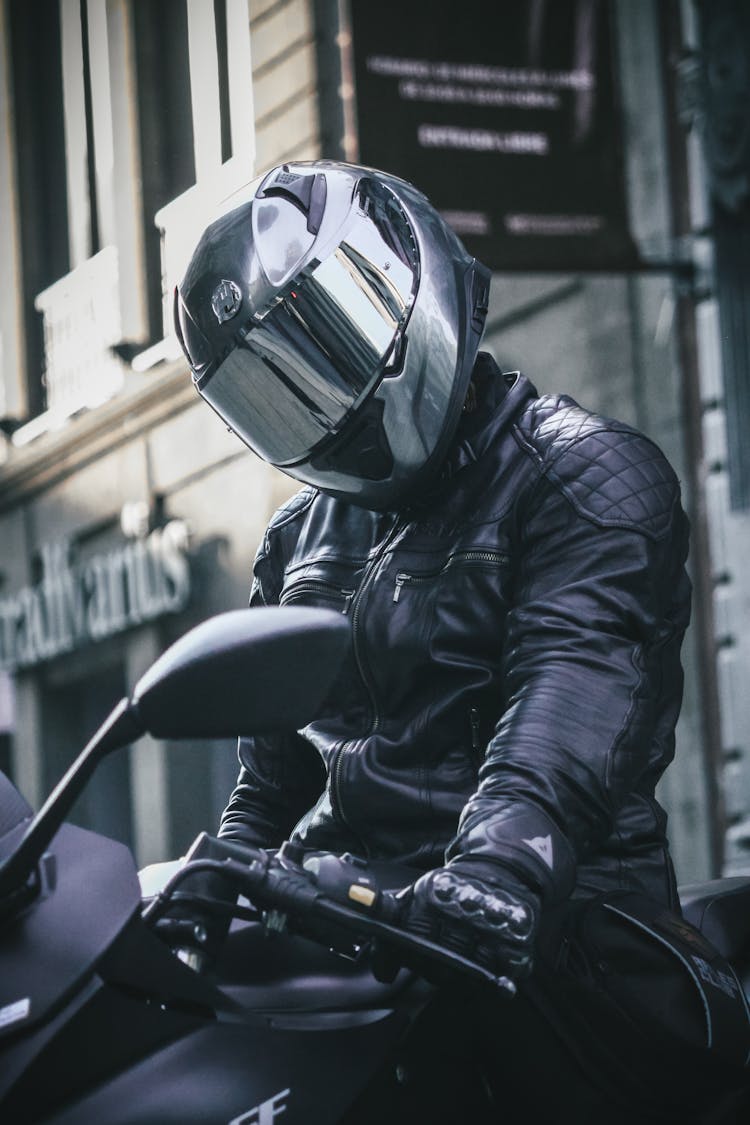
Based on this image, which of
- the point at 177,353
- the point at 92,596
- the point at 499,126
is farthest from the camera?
the point at 92,596

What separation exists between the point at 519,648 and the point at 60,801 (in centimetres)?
71

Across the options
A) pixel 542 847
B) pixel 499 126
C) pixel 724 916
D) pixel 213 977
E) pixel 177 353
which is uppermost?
pixel 542 847

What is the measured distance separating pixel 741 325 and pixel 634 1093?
22.1ft

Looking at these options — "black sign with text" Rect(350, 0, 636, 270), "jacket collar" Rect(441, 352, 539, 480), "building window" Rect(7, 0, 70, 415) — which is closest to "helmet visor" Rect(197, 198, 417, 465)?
"jacket collar" Rect(441, 352, 539, 480)

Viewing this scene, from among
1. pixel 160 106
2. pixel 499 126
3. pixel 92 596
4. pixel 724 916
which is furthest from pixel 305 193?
pixel 92 596

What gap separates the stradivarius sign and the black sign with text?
4.52 metres

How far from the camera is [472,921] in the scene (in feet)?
5.17

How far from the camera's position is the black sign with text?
6.61 m

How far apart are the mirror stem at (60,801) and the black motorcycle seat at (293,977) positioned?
1.02ft

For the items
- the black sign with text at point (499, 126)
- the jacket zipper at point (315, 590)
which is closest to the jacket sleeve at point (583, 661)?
the jacket zipper at point (315, 590)

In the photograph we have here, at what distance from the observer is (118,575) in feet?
38.3

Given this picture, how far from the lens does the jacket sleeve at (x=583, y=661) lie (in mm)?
1753

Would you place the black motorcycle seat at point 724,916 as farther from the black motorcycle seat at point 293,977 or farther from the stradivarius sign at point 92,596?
the stradivarius sign at point 92,596

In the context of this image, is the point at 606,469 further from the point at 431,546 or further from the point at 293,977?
the point at 293,977
